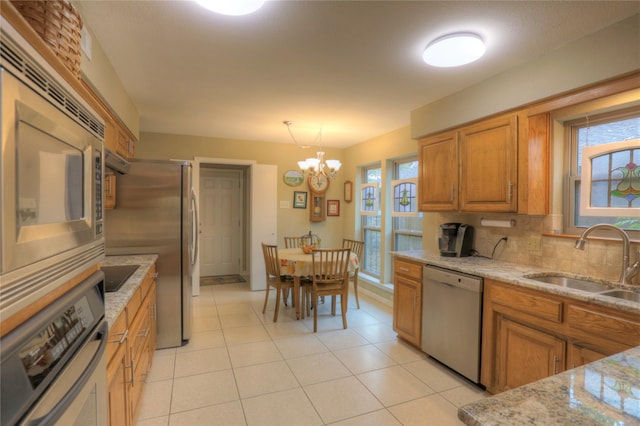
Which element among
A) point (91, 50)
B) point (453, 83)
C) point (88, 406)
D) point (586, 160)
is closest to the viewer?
point (88, 406)

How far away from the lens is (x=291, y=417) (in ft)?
6.66

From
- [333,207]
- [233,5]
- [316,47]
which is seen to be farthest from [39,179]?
[333,207]

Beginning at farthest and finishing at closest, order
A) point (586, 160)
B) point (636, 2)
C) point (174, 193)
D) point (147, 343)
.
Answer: point (174, 193)
point (147, 343)
point (586, 160)
point (636, 2)

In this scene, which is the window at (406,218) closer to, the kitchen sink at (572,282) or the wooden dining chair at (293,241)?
the wooden dining chair at (293,241)

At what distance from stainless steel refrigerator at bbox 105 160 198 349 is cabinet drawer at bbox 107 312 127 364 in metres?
1.43

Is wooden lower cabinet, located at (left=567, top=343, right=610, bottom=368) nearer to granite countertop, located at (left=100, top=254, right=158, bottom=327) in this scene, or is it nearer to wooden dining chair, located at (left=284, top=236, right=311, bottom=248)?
granite countertop, located at (left=100, top=254, right=158, bottom=327)

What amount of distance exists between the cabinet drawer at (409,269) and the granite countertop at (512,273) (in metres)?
0.06

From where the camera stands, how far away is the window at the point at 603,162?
2045 mm

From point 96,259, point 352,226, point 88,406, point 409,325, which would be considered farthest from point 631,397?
point 352,226

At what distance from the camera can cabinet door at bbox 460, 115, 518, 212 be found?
2.44 meters

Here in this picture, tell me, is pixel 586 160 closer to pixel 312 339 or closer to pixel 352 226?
pixel 312 339

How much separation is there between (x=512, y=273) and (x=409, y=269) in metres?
0.97

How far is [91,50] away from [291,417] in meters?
2.65

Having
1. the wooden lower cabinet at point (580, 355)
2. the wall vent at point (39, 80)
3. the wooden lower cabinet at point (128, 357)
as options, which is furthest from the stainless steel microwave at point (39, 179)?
the wooden lower cabinet at point (580, 355)
